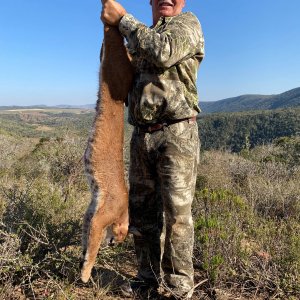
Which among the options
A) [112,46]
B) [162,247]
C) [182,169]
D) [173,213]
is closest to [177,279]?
[162,247]

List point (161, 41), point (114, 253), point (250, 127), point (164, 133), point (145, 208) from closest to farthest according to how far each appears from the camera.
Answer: point (161, 41), point (164, 133), point (145, 208), point (114, 253), point (250, 127)

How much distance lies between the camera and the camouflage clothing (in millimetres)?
2639

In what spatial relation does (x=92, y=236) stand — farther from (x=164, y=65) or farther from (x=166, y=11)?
(x=166, y=11)

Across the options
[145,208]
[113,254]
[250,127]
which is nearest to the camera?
[145,208]

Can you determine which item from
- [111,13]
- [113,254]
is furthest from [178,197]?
[111,13]

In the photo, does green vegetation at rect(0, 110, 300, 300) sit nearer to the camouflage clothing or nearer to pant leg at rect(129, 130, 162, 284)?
pant leg at rect(129, 130, 162, 284)

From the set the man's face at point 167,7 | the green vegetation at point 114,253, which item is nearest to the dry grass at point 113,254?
the green vegetation at point 114,253

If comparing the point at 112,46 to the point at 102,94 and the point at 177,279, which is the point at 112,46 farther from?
the point at 177,279

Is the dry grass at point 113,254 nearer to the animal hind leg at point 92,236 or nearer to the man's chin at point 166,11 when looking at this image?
the animal hind leg at point 92,236

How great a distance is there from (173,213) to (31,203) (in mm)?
1756

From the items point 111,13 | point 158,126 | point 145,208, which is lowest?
point 145,208

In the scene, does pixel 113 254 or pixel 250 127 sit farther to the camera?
pixel 250 127

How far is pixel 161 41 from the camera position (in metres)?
2.57

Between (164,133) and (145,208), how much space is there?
0.73 metres
